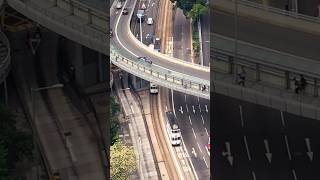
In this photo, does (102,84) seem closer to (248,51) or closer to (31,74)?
(31,74)

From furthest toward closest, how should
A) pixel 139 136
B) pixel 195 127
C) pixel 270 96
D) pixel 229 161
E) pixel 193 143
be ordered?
pixel 195 127
pixel 193 143
pixel 139 136
pixel 229 161
pixel 270 96

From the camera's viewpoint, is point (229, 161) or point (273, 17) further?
point (229, 161)

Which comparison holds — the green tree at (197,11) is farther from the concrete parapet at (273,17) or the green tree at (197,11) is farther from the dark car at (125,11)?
the concrete parapet at (273,17)

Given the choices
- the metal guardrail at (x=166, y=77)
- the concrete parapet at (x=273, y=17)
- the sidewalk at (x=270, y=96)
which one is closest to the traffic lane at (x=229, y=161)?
the sidewalk at (x=270, y=96)

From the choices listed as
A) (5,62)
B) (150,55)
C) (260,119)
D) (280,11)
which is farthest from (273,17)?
(150,55)

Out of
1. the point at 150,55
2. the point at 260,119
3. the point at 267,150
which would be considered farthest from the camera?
the point at 150,55

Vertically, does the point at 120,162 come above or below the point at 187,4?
below

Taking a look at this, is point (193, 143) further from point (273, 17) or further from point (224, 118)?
point (273, 17)
